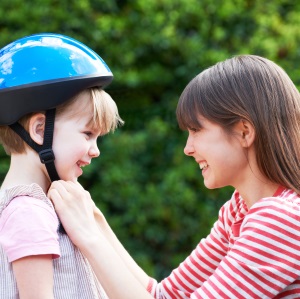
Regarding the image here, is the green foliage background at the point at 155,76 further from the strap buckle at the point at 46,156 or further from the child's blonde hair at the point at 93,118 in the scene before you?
the strap buckle at the point at 46,156

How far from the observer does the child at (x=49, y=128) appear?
319 cm

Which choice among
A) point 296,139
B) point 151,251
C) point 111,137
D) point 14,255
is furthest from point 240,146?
point 151,251

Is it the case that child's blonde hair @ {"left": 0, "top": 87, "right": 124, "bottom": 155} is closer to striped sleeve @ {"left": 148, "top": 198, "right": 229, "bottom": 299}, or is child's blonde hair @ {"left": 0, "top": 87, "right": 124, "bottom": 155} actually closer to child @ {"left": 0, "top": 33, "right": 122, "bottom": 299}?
child @ {"left": 0, "top": 33, "right": 122, "bottom": 299}

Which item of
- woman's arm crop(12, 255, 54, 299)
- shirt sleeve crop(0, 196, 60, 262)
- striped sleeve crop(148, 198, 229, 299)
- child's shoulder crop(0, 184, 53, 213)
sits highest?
child's shoulder crop(0, 184, 53, 213)

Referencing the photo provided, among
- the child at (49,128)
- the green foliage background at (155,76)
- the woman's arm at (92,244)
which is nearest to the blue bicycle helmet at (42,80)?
the child at (49,128)

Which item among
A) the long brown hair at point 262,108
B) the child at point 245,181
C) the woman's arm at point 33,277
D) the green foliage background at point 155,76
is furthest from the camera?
the green foliage background at point 155,76

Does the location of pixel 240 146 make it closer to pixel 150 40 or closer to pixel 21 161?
pixel 21 161

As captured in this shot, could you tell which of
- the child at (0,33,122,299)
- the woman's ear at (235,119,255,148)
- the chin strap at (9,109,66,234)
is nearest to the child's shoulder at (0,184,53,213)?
the child at (0,33,122,299)

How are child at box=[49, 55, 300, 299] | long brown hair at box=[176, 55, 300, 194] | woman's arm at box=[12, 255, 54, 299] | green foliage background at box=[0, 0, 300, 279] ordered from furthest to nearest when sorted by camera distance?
1. green foliage background at box=[0, 0, 300, 279]
2. long brown hair at box=[176, 55, 300, 194]
3. child at box=[49, 55, 300, 299]
4. woman's arm at box=[12, 255, 54, 299]

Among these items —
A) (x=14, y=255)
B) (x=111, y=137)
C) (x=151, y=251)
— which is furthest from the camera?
(x=151, y=251)

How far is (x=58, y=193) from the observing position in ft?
10.7

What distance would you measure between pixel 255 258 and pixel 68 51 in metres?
1.11

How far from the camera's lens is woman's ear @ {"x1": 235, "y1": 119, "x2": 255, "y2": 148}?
3.31 metres

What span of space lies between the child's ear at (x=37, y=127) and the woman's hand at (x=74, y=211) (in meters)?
0.20
